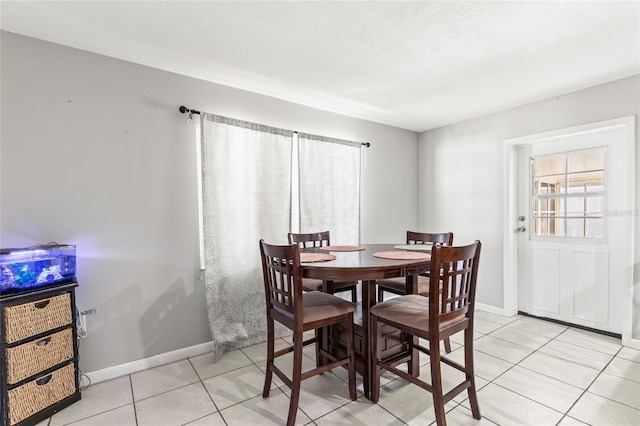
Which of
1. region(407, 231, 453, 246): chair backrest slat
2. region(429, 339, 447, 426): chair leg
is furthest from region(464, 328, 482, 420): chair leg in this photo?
region(407, 231, 453, 246): chair backrest slat

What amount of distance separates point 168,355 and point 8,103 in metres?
2.08

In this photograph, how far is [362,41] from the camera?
2.08 m

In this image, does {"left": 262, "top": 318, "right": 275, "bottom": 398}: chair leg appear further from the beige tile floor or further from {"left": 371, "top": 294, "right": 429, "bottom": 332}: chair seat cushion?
{"left": 371, "top": 294, "right": 429, "bottom": 332}: chair seat cushion

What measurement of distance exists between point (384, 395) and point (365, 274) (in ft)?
2.97

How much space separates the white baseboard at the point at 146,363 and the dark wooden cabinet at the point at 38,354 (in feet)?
0.69

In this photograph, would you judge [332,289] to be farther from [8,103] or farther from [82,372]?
[8,103]

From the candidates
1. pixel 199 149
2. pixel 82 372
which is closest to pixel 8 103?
pixel 199 149

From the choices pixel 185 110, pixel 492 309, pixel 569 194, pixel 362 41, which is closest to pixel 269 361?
pixel 185 110

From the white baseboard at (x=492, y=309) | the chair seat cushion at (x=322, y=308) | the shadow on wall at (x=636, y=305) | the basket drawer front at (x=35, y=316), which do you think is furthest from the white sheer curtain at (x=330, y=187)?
the shadow on wall at (x=636, y=305)

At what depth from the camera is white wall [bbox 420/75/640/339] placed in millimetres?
2732

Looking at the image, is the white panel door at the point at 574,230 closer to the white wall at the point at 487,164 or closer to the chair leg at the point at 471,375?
the white wall at the point at 487,164

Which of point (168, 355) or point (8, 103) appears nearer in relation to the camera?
point (8, 103)

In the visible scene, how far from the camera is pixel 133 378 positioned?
2236 millimetres

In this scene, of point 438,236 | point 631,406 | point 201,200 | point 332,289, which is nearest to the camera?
point 631,406
